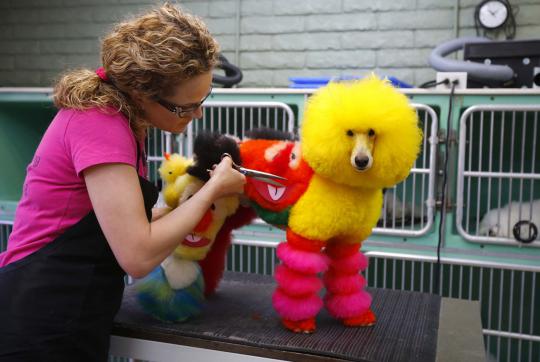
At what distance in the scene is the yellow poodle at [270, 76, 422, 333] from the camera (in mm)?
819

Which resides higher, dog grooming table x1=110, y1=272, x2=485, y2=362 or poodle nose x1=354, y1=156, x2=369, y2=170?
poodle nose x1=354, y1=156, x2=369, y2=170

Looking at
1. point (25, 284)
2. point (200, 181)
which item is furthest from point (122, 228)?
point (200, 181)

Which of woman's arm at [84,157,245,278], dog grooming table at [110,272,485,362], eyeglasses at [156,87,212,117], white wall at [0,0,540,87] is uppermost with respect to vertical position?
white wall at [0,0,540,87]

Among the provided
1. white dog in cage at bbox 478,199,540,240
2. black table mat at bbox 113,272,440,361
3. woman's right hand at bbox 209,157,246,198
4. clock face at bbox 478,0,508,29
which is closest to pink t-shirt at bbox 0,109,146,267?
woman's right hand at bbox 209,157,246,198

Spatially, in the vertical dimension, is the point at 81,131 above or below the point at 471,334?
above

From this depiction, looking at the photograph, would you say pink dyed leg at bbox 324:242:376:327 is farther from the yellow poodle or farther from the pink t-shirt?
the pink t-shirt

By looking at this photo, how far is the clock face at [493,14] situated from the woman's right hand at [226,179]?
1494 millimetres

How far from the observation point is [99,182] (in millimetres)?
691

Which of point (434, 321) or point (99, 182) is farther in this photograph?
point (434, 321)

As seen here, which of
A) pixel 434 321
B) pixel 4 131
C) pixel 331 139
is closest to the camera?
pixel 331 139

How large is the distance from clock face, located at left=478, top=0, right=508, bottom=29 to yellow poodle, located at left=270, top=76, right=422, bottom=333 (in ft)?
4.21

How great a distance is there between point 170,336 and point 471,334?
57 cm

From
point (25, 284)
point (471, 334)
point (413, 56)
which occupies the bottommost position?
point (471, 334)

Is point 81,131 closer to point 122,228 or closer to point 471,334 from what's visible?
point 122,228
